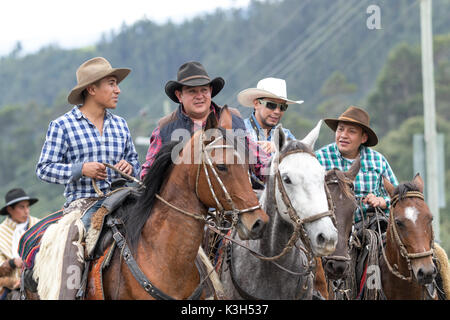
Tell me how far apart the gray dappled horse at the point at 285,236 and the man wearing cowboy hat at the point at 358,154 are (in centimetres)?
202

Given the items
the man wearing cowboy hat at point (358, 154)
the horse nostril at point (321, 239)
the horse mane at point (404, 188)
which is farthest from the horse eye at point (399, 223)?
the horse nostril at point (321, 239)

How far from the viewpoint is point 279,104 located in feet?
24.8

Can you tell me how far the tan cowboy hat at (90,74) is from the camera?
21.0 feet

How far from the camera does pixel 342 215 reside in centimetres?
686

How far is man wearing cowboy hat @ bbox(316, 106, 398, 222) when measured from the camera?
823 centimetres

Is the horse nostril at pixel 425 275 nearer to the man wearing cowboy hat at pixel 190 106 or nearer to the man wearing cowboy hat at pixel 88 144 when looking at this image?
the man wearing cowboy hat at pixel 190 106

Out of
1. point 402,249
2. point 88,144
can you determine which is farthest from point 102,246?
point 402,249

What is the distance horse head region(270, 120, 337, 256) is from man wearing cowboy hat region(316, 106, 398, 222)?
2224mm

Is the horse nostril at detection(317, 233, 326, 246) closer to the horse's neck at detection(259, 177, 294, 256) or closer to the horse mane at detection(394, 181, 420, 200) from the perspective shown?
the horse's neck at detection(259, 177, 294, 256)

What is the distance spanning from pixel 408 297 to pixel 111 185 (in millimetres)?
3682

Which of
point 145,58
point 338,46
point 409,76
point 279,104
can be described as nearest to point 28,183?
point 145,58

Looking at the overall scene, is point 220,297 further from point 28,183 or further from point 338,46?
point 338,46

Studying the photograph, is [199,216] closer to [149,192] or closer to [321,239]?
[149,192]

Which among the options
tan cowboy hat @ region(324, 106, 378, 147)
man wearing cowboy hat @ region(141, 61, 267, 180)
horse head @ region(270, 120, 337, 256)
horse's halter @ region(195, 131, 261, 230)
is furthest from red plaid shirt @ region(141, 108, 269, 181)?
tan cowboy hat @ region(324, 106, 378, 147)
